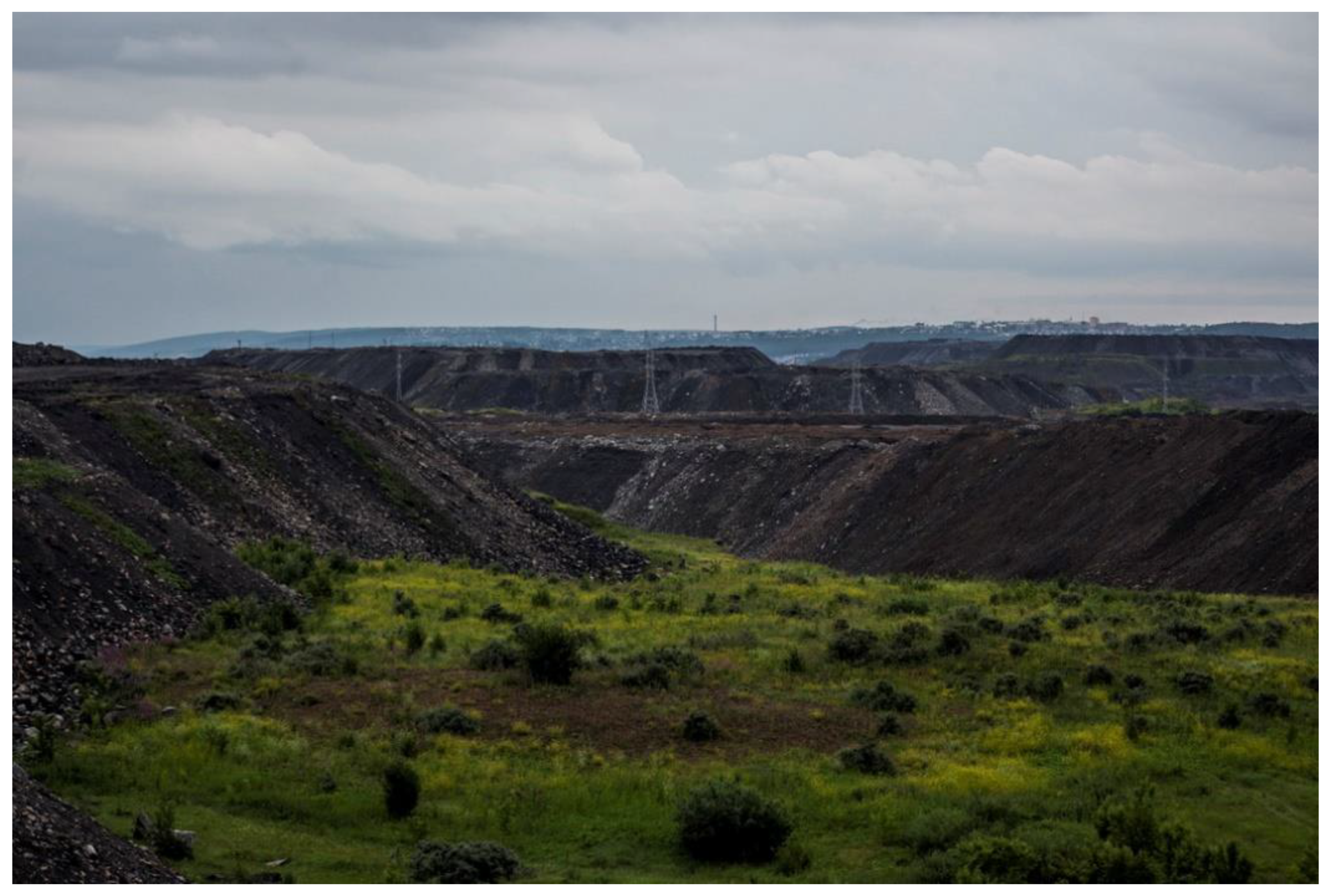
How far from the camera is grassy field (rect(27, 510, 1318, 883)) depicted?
71.7 feet

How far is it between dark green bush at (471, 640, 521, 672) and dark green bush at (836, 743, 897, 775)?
10127 millimetres

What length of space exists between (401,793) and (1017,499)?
50228mm

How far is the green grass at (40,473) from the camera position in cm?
4216

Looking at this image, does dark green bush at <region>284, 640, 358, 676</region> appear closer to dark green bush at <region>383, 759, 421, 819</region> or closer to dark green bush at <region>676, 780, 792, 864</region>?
dark green bush at <region>383, 759, 421, 819</region>

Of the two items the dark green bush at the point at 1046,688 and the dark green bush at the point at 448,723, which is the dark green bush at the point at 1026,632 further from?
the dark green bush at the point at 448,723

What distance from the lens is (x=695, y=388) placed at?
553ft

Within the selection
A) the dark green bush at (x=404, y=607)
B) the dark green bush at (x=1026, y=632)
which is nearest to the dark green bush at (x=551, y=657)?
the dark green bush at (x=404, y=607)

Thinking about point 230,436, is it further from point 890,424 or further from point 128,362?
point 890,424

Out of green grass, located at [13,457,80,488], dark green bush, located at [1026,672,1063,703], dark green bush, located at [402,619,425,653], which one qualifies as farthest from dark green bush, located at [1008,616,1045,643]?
green grass, located at [13,457,80,488]

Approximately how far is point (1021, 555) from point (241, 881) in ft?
155

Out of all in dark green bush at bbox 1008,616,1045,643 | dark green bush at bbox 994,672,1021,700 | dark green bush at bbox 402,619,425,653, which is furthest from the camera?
dark green bush at bbox 1008,616,1045,643

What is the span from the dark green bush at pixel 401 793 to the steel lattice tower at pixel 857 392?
111m

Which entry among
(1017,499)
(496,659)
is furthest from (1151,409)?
(496,659)

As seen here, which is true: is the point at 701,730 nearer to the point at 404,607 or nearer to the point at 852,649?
the point at 852,649
